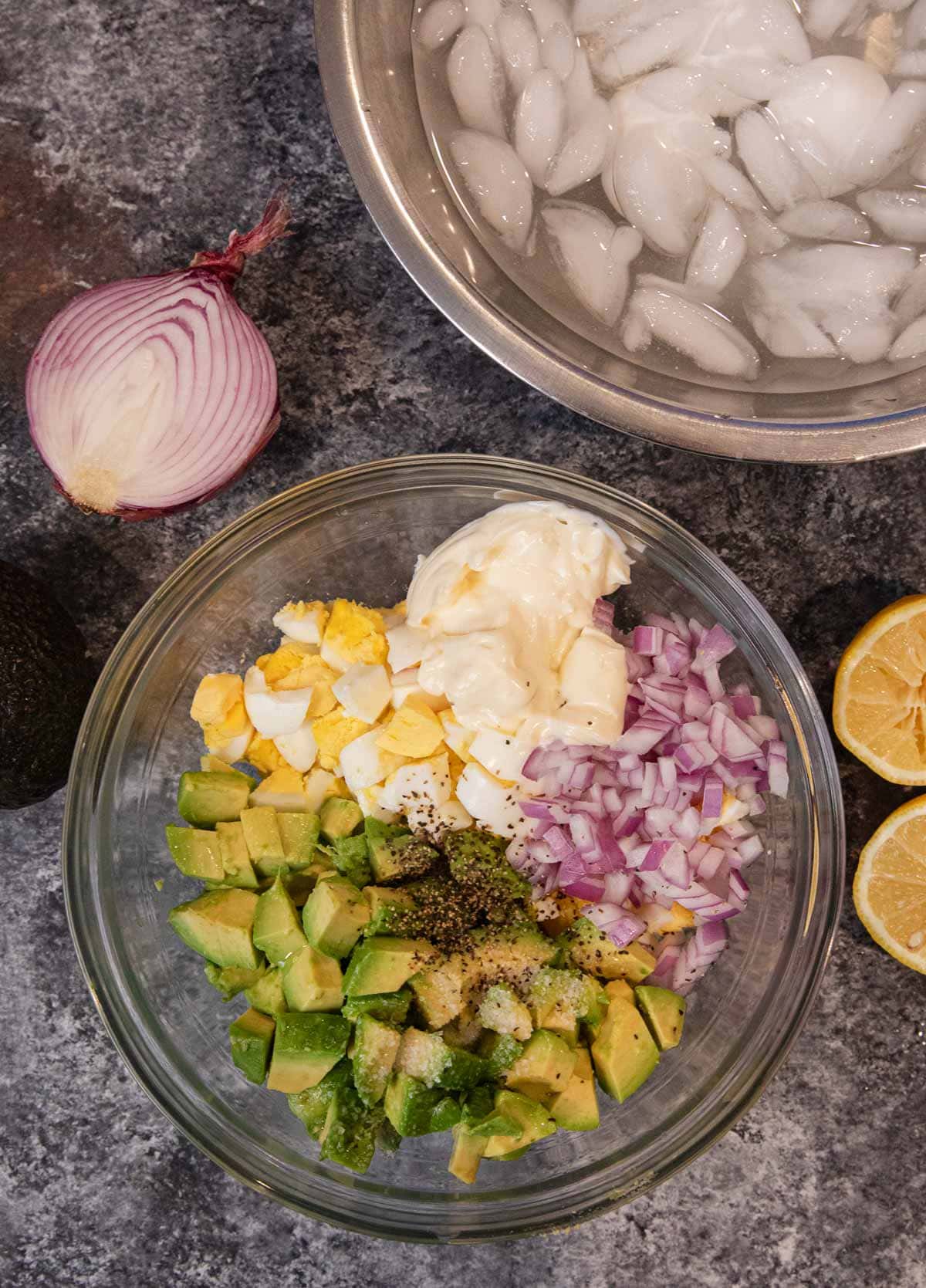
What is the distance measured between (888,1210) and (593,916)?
80 centimetres

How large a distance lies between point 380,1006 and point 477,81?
1.26 m

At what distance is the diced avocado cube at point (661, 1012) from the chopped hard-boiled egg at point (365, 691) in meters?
0.56

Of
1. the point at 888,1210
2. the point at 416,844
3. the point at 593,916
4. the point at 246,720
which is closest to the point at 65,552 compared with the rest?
the point at 246,720

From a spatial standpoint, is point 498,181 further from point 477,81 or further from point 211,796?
point 211,796

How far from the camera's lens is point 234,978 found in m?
1.55

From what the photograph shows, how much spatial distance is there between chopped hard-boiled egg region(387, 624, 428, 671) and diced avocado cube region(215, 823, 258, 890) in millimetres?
331

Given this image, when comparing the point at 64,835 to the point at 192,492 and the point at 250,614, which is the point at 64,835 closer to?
the point at 250,614

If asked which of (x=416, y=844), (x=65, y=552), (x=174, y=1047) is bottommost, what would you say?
(x=174, y=1047)

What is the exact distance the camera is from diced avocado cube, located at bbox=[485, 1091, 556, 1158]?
56.1 inches

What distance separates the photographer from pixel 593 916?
4.91 feet

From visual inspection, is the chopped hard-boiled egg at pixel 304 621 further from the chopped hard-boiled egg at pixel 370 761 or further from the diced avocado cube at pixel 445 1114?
the diced avocado cube at pixel 445 1114

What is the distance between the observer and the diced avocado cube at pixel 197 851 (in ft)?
4.98

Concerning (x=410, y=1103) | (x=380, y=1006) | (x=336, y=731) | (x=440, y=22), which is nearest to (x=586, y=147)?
(x=440, y=22)

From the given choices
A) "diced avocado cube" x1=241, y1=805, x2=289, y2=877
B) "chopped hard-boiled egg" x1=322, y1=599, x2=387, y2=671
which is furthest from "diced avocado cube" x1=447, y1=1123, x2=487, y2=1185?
"chopped hard-boiled egg" x1=322, y1=599, x2=387, y2=671
